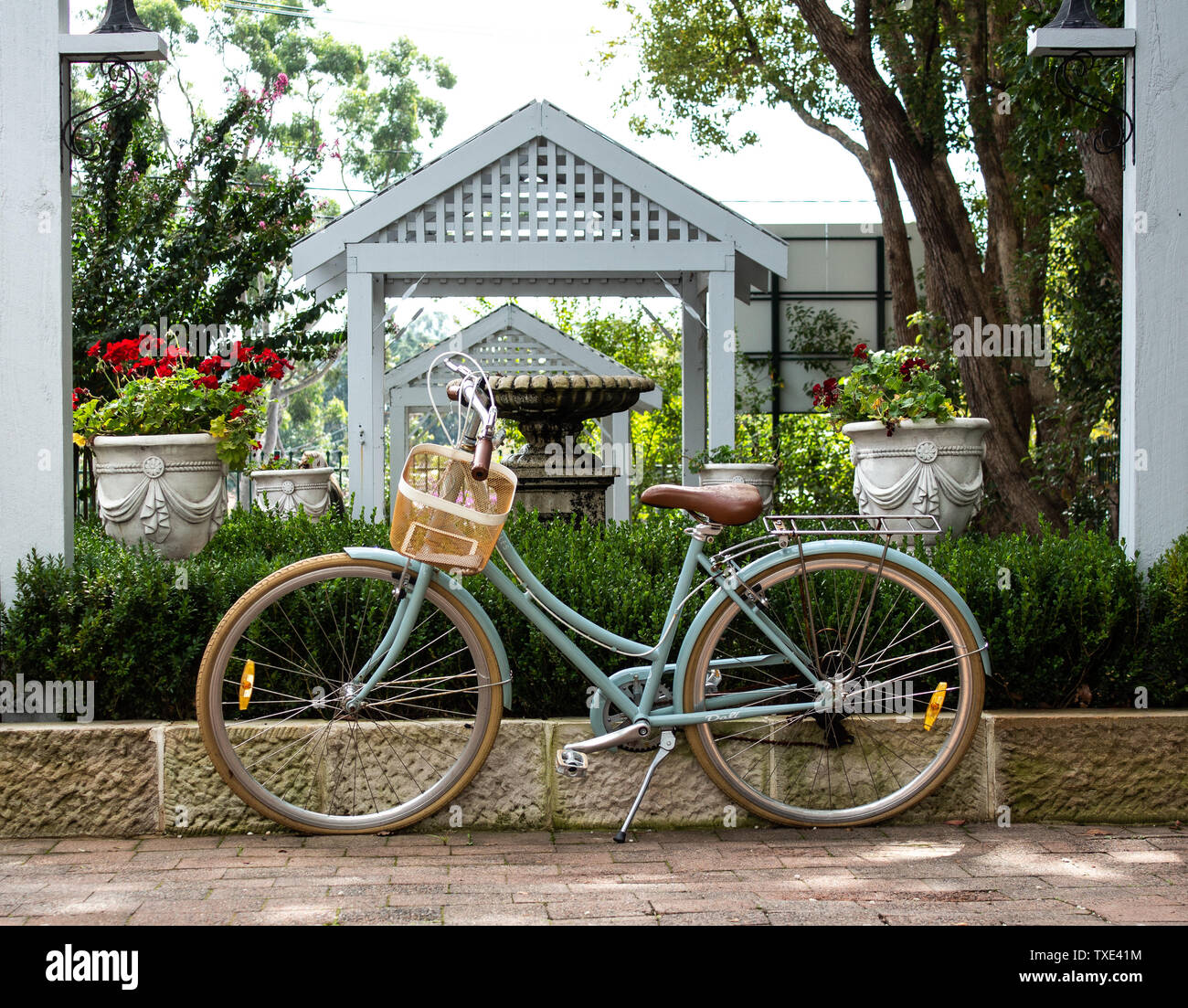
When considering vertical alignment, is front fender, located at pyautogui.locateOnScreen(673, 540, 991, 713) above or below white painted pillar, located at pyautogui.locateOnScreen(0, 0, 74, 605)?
below

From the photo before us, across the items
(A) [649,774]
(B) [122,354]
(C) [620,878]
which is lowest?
(C) [620,878]

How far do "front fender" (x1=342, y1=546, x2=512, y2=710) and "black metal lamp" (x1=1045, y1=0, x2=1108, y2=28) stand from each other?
10.3 ft

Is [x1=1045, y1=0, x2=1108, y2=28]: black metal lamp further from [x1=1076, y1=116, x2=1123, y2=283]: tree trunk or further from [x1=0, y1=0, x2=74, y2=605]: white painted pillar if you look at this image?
[x1=0, y1=0, x2=74, y2=605]: white painted pillar

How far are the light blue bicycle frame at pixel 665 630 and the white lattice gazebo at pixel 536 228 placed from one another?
546cm

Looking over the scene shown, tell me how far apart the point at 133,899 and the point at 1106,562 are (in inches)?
135

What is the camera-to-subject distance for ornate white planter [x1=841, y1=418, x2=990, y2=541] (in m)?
5.43

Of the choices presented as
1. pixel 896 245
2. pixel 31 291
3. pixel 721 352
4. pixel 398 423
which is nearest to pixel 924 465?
pixel 31 291

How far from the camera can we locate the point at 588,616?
423 cm

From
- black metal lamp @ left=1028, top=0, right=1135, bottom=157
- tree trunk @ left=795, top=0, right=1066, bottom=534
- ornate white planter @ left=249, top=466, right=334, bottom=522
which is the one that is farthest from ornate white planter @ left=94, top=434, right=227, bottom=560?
tree trunk @ left=795, top=0, right=1066, bottom=534

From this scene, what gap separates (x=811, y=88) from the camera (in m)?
15.0

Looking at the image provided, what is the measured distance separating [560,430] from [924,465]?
3431 millimetres

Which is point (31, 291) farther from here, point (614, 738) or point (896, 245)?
point (896, 245)

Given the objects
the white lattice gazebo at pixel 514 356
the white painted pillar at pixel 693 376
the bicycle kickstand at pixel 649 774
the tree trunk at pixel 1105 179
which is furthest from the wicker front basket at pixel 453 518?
the white lattice gazebo at pixel 514 356

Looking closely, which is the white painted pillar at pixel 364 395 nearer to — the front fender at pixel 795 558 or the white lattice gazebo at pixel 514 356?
the white lattice gazebo at pixel 514 356
